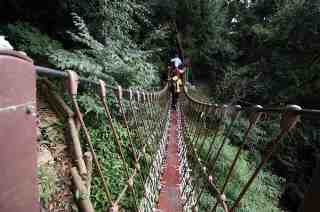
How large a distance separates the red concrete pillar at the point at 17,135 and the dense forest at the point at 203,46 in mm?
1498

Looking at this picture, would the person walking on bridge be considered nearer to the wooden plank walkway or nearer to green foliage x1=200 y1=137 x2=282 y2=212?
green foliage x1=200 y1=137 x2=282 y2=212

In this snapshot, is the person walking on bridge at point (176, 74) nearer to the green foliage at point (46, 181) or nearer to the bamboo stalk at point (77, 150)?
the bamboo stalk at point (77, 150)

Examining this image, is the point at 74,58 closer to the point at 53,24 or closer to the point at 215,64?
the point at 53,24

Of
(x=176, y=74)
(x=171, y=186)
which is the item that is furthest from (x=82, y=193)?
(x=176, y=74)

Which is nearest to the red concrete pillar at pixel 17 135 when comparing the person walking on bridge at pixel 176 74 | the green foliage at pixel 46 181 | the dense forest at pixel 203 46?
the green foliage at pixel 46 181

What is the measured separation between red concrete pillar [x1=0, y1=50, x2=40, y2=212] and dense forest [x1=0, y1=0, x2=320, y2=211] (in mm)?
1498

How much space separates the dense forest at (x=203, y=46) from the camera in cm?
266

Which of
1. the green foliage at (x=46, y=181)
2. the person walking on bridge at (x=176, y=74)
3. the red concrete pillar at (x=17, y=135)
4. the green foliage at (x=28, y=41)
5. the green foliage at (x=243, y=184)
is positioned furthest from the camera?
the person walking on bridge at (x=176, y=74)

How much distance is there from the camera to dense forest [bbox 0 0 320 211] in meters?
2.66

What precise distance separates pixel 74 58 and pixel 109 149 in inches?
34.6

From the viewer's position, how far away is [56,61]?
2420mm

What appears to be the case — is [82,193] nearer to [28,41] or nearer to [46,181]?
[46,181]

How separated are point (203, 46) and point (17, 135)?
23.4 feet

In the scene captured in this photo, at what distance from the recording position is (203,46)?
7.12 m
